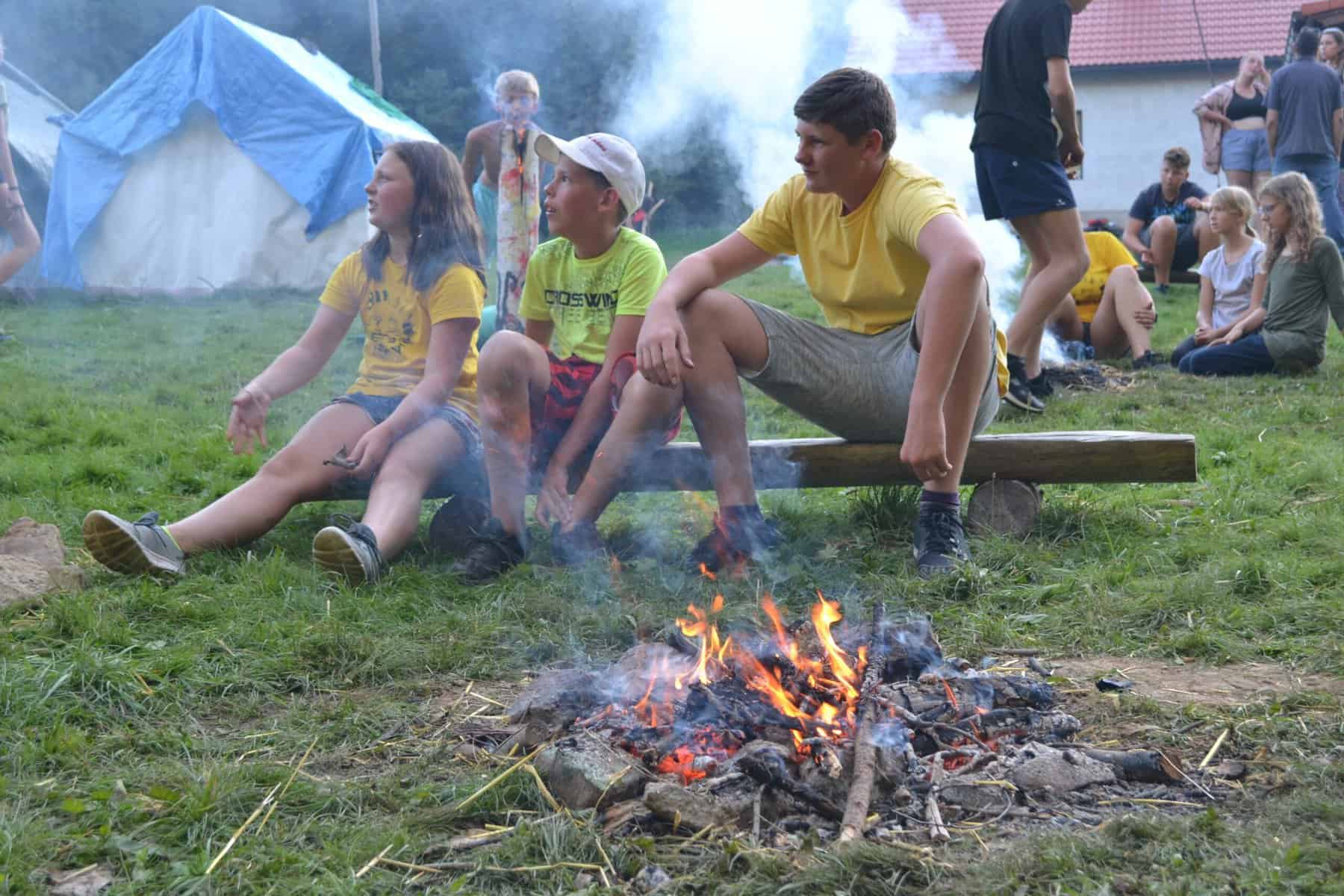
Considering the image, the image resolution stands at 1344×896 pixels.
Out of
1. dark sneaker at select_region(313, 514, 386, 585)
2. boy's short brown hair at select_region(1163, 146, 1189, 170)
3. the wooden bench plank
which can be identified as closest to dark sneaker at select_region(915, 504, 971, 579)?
the wooden bench plank

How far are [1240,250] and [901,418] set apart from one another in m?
5.16

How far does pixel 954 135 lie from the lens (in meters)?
11.4

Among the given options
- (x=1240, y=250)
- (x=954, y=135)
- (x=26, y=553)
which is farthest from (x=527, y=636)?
(x=954, y=135)

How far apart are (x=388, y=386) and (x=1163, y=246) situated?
8373 mm

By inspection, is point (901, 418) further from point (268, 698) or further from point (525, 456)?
point (268, 698)

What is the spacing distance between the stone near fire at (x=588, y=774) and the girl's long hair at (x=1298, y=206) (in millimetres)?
6317

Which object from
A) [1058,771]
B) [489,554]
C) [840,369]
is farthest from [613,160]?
[1058,771]

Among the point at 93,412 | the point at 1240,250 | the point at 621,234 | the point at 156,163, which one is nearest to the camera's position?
the point at 621,234

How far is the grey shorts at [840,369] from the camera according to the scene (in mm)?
3842

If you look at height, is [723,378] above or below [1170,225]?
above

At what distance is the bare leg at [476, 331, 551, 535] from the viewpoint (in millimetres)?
3943

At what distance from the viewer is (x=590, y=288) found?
4.19 m

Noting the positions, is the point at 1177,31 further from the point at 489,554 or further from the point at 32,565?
the point at 32,565

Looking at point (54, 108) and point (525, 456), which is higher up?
point (54, 108)
